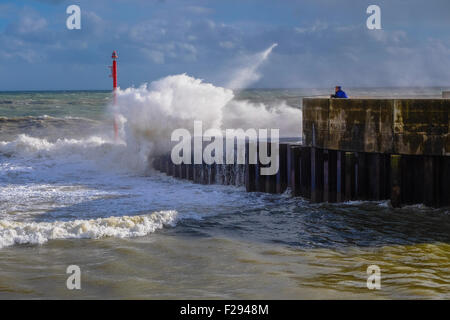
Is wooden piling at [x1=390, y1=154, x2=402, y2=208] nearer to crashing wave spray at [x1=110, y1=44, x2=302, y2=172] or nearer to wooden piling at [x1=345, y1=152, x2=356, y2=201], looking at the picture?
wooden piling at [x1=345, y1=152, x2=356, y2=201]

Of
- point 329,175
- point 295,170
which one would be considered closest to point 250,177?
point 295,170

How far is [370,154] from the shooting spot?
1252cm

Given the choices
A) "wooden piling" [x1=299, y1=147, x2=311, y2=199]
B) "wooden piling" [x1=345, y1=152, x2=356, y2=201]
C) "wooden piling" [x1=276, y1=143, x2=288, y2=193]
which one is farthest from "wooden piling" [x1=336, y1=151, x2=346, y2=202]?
"wooden piling" [x1=276, y1=143, x2=288, y2=193]

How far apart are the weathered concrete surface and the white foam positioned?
4221 millimetres

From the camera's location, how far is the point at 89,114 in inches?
1949

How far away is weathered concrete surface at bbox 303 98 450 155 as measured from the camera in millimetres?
11719

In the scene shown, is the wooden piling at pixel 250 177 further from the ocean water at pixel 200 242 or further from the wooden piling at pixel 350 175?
the wooden piling at pixel 350 175

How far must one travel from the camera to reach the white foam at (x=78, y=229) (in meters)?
9.92

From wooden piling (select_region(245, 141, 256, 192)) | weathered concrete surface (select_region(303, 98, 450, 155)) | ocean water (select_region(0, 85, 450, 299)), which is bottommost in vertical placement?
ocean water (select_region(0, 85, 450, 299))

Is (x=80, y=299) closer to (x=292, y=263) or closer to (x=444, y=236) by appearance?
(x=292, y=263)

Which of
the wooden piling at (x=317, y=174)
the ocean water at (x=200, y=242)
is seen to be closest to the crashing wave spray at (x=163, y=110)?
the ocean water at (x=200, y=242)

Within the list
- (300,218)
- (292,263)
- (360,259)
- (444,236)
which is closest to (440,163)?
(444,236)

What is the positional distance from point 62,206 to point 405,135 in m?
7.38

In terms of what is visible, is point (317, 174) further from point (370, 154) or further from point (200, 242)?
point (200, 242)
